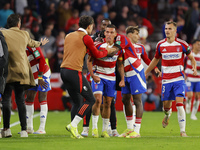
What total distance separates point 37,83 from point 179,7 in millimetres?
12131

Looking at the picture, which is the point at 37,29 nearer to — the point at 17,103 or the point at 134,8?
the point at 134,8

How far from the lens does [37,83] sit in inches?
418

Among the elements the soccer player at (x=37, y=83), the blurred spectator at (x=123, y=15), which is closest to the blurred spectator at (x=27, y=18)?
the blurred spectator at (x=123, y=15)

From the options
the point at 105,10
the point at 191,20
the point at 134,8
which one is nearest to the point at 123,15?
the point at 134,8

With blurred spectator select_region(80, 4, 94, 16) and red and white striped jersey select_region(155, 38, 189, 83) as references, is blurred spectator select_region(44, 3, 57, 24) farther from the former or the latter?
red and white striped jersey select_region(155, 38, 189, 83)

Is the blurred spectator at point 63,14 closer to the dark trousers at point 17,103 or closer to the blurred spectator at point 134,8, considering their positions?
the blurred spectator at point 134,8

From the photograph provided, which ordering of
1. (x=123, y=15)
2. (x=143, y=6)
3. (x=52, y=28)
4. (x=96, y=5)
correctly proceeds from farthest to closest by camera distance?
(x=143, y=6) < (x=96, y=5) < (x=123, y=15) < (x=52, y=28)

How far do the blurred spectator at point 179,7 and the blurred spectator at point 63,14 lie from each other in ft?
14.8

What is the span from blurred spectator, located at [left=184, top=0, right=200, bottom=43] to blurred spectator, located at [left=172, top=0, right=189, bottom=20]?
0.30 m

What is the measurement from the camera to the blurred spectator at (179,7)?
2122 centimetres

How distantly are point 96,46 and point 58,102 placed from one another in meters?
8.98

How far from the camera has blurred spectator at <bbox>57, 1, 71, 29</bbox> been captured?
21.3 m

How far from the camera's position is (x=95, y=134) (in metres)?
9.48

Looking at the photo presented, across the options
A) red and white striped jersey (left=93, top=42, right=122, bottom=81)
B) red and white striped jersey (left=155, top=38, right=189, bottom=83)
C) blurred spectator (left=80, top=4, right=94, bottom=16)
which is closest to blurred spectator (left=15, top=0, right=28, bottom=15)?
blurred spectator (left=80, top=4, right=94, bottom=16)
